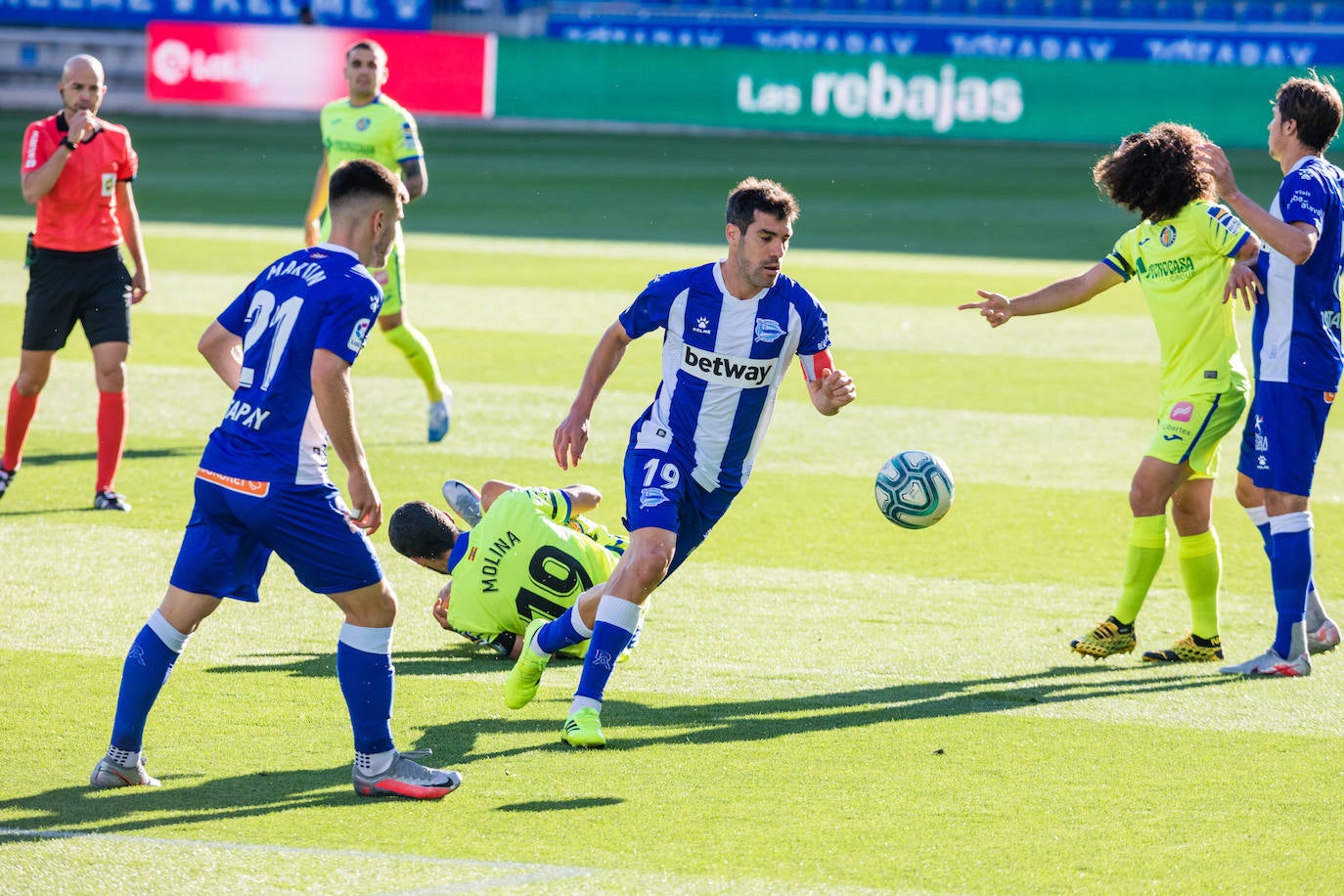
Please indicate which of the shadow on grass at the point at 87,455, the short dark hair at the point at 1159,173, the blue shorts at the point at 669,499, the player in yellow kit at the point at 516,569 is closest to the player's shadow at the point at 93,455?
the shadow on grass at the point at 87,455

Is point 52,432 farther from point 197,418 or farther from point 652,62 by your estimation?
point 652,62

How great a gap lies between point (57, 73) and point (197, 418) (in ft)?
86.4

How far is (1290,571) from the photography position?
6.15m

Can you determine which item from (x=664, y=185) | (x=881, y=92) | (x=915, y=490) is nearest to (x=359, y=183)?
(x=915, y=490)

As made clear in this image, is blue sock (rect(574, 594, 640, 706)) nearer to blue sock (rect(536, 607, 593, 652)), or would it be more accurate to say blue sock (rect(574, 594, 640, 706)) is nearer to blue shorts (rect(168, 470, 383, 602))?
blue sock (rect(536, 607, 593, 652))

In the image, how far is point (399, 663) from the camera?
6043 millimetres

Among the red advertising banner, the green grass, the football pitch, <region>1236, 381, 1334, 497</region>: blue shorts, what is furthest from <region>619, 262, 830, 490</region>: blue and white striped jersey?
the red advertising banner

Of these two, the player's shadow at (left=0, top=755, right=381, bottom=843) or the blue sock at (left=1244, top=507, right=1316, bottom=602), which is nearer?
the player's shadow at (left=0, top=755, right=381, bottom=843)

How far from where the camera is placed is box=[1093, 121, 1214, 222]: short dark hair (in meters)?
6.04

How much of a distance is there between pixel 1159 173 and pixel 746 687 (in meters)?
2.44

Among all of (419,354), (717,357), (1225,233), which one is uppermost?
(1225,233)

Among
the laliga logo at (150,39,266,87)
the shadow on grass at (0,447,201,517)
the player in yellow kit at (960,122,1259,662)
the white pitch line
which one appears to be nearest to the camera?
the white pitch line

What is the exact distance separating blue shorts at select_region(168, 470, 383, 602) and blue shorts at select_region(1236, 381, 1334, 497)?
11.4ft

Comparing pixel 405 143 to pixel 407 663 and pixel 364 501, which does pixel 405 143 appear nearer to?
pixel 407 663
